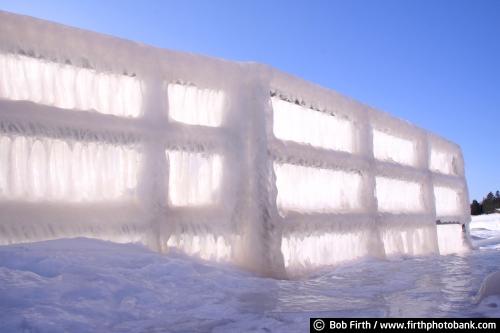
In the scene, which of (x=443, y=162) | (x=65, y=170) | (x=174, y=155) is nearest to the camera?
(x=65, y=170)

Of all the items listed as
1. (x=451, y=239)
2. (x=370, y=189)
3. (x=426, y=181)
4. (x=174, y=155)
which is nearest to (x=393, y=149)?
(x=426, y=181)

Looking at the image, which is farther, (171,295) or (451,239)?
(451,239)

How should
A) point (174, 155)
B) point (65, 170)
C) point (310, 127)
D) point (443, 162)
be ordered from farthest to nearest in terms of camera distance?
point (443, 162) → point (310, 127) → point (174, 155) → point (65, 170)

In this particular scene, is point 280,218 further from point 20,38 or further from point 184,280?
point 20,38

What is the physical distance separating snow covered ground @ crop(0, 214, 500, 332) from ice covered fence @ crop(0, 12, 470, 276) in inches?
16.5

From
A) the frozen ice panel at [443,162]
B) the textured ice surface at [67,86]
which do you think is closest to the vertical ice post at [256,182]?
the textured ice surface at [67,86]

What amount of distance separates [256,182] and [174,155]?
982 millimetres

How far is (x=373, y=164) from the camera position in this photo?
24.6 ft

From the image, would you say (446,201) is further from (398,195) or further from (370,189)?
(370,189)

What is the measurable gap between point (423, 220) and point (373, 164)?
87.8 inches

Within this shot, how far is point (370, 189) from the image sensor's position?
24.0 feet

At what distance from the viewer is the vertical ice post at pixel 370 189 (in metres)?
7.18

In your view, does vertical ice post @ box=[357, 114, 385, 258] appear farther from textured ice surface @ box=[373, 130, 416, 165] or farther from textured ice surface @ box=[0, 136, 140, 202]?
textured ice surface @ box=[0, 136, 140, 202]

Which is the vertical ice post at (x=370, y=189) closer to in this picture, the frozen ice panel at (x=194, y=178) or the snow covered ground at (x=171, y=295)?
the snow covered ground at (x=171, y=295)
